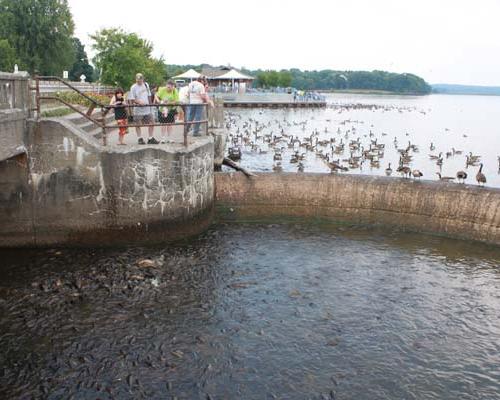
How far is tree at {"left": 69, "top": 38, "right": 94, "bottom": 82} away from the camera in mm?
78438

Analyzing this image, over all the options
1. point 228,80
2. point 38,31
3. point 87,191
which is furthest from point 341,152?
point 228,80

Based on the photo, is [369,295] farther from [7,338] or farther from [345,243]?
[7,338]

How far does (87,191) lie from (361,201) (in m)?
9.31

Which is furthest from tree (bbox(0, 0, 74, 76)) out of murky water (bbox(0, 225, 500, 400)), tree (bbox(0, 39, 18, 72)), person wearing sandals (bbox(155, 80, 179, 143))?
murky water (bbox(0, 225, 500, 400))

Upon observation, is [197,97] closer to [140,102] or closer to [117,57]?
[140,102]

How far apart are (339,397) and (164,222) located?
24.9 ft

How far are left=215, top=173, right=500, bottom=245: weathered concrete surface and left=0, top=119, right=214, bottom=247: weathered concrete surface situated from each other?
13.2ft

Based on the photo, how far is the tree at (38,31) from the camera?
59.9 metres

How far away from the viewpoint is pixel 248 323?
10.3 m

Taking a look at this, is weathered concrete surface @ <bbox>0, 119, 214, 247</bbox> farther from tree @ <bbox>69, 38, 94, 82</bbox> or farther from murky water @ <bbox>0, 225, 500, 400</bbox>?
tree @ <bbox>69, 38, 94, 82</bbox>

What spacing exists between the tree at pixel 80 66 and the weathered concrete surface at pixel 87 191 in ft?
224

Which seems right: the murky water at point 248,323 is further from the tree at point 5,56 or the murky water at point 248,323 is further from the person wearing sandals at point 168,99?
the tree at point 5,56

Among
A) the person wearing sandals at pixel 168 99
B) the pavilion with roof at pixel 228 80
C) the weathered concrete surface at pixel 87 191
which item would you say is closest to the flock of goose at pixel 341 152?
the person wearing sandals at pixel 168 99

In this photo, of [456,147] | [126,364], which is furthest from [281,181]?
[456,147]
